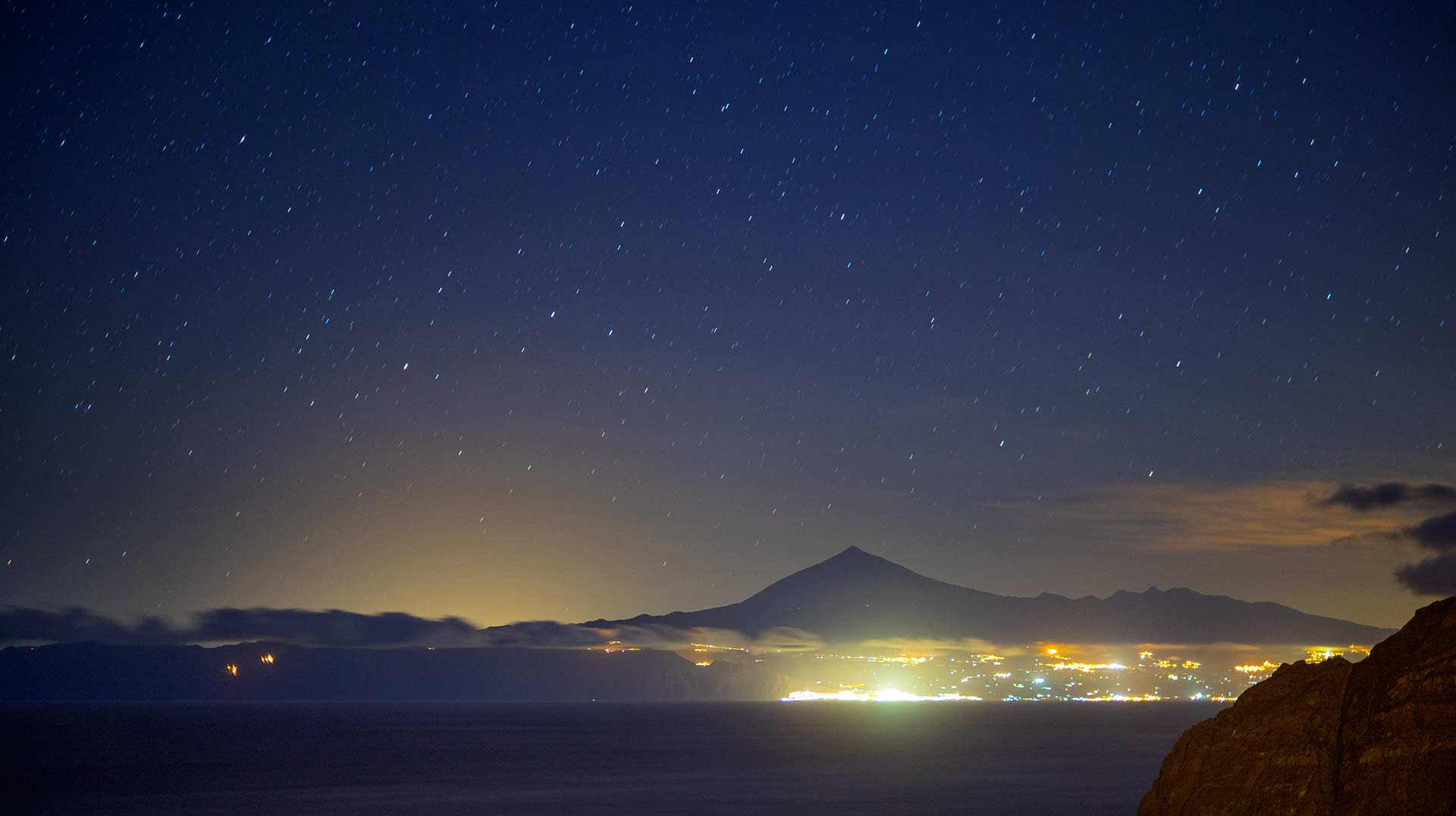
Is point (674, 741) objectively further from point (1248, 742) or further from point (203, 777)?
point (1248, 742)

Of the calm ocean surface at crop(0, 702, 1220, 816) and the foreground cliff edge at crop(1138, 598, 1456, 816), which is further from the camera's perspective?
the calm ocean surface at crop(0, 702, 1220, 816)

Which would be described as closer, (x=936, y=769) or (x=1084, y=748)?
(x=936, y=769)

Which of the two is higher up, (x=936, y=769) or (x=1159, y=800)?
(x=1159, y=800)

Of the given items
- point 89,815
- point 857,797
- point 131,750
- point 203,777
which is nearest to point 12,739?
point 131,750

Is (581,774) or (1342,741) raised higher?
(1342,741)

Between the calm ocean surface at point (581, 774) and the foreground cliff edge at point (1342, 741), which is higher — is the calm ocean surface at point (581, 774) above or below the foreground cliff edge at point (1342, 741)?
below

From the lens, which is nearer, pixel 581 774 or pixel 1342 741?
pixel 1342 741

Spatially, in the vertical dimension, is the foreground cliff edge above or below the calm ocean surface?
above

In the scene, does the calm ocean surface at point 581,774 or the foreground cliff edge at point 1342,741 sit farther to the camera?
the calm ocean surface at point 581,774
